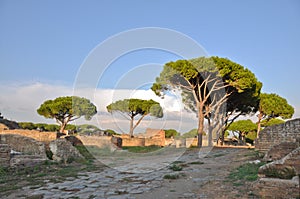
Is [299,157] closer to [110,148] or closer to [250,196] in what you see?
[250,196]

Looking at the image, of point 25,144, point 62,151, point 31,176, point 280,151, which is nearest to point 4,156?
point 31,176

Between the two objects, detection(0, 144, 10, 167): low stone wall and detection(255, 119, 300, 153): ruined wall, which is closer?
detection(0, 144, 10, 167): low stone wall

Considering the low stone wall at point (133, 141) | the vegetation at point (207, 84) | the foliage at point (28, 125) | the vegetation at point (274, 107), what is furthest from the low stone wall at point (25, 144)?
the foliage at point (28, 125)

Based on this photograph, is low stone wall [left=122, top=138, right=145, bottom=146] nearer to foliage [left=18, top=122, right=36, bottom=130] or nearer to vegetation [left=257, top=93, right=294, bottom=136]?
vegetation [left=257, top=93, right=294, bottom=136]

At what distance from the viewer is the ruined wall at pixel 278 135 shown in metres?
9.77

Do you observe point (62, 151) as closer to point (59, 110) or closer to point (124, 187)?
point (124, 187)

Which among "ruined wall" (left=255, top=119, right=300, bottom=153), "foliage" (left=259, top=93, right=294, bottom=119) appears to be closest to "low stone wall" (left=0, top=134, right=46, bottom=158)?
"ruined wall" (left=255, top=119, right=300, bottom=153)

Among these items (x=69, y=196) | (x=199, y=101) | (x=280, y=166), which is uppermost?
(x=199, y=101)

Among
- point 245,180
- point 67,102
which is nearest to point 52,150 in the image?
point 245,180

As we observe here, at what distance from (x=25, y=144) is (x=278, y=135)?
10.2 m

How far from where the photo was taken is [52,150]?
982cm

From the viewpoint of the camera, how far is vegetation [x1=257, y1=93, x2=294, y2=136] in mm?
27391

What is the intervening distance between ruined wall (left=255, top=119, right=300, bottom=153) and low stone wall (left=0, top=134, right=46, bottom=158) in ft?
28.8

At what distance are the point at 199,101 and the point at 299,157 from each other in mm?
15165
